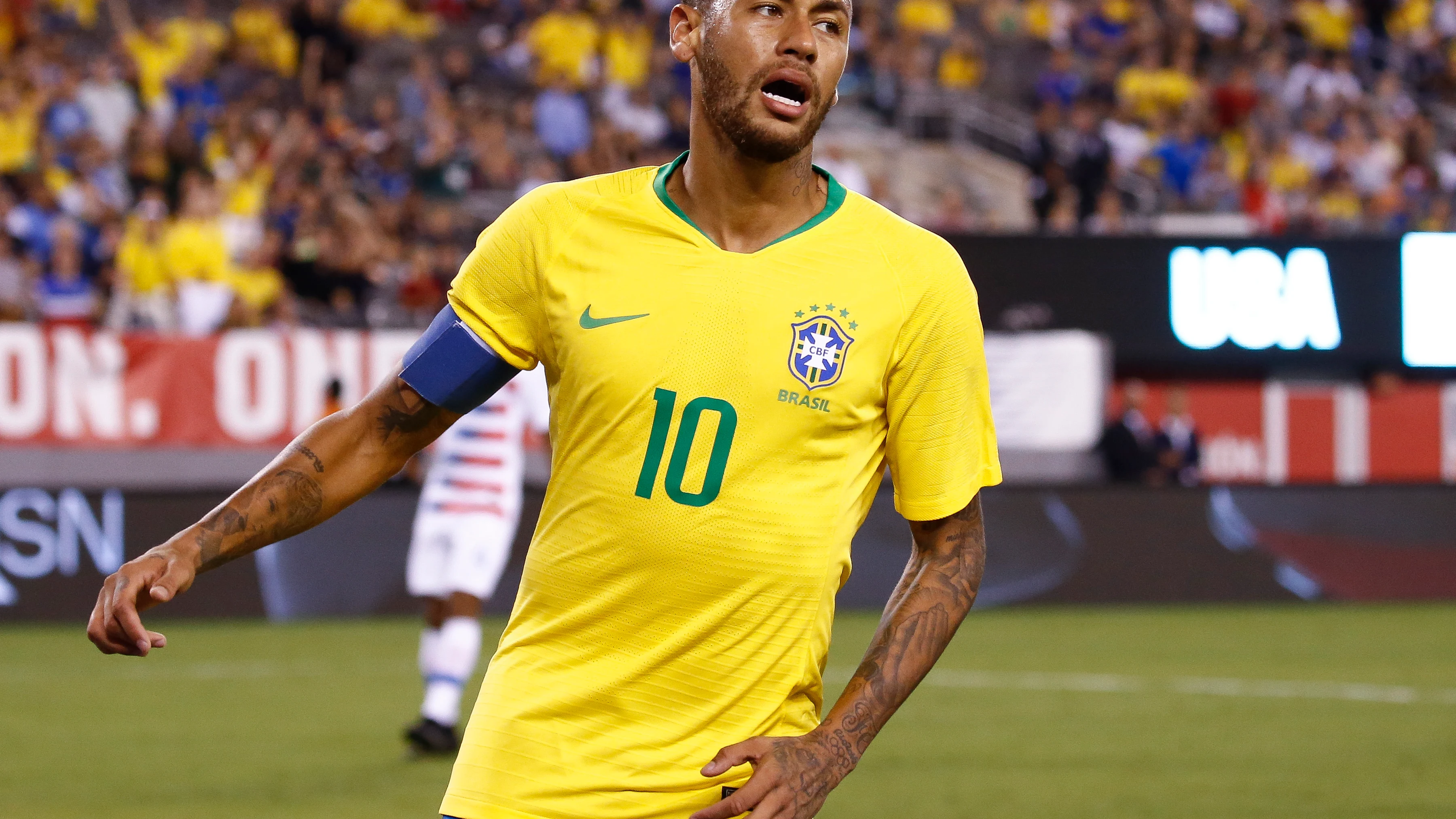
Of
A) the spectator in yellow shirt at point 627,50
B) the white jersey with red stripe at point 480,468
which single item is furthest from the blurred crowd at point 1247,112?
the white jersey with red stripe at point 480,468

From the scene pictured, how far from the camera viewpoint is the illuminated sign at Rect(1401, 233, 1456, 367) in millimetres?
16391

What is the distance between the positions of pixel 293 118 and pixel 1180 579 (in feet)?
28.7

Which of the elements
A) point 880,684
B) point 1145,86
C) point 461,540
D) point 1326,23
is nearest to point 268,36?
point 1145,86

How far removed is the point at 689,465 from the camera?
275 cm

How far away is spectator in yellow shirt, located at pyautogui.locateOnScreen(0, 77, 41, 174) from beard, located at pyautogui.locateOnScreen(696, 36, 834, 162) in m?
14.7

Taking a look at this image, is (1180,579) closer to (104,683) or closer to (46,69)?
(104,683)

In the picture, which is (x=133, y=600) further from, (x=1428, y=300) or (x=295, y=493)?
(x=1428, y=300)

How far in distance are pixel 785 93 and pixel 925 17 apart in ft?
66.7

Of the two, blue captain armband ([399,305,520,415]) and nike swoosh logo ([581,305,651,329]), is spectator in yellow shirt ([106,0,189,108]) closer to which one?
blue captain armband ([399,305,520,415])

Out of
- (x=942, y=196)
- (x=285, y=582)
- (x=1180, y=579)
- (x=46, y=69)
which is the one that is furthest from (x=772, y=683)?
(x=942, y=196)

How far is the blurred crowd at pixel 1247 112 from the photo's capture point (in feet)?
64.1

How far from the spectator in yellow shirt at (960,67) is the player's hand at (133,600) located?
64.6ft

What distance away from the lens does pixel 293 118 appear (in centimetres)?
1739

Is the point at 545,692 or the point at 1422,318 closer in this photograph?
the point at 545,692
